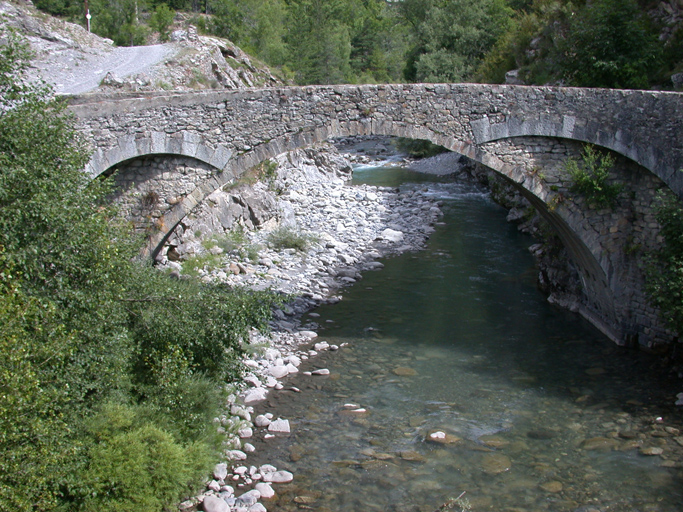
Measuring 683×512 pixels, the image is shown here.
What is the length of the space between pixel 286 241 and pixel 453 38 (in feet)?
63.0

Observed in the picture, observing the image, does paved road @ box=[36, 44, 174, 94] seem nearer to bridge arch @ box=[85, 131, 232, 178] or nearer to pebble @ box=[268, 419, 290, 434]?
bridge arch @ box=[85, 131, 232, 178]

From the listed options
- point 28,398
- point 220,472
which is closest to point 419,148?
point 220,472

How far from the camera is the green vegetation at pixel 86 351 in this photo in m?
Result: 5.18

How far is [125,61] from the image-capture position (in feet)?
72.4

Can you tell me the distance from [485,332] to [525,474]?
4.79m

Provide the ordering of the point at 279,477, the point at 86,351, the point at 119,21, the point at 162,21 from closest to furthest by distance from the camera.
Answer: the point at 86,351
the point at 279,477
the point at 162,21
the point at 119,21

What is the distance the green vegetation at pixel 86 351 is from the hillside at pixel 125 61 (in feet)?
41.7

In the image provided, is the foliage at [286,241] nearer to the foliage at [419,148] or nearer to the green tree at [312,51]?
the green tree at [312,51]

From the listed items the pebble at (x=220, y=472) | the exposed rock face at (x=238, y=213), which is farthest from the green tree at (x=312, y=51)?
the pebble at (x=220, y=472)

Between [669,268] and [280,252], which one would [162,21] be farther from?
[669,268]

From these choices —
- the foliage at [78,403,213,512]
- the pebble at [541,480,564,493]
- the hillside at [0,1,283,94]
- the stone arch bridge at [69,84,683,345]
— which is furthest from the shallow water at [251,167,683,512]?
the hillside at [0,1,283,94]

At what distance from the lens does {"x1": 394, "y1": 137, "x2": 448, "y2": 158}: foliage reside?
33812 mm

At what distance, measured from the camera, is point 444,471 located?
7.41 meters

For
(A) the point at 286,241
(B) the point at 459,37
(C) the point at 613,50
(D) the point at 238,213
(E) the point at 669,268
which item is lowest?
(A) the point at 286,241
